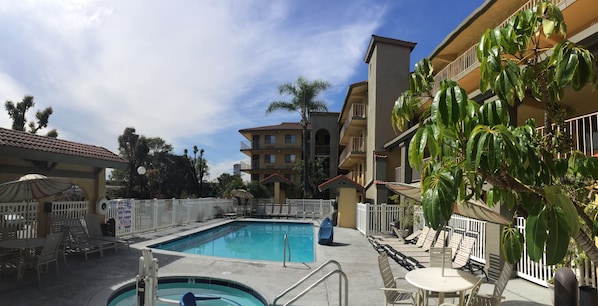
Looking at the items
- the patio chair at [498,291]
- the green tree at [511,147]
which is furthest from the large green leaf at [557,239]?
the patio chair at [498,291]

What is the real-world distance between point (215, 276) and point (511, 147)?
818 centimetres

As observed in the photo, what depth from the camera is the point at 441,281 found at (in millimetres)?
5414

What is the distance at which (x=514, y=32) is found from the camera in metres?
2.71

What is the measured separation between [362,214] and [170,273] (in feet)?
36.1

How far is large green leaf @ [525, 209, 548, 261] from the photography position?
190 cm

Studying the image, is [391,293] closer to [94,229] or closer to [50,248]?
[50,248]

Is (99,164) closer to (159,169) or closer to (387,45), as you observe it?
(387,45)

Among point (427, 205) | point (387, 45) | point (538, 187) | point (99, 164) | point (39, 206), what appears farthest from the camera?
point (387, 45)

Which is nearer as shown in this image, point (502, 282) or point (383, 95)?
point (502, 282)

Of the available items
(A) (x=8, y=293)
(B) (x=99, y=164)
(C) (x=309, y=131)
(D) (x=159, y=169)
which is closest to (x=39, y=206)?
(B) (x=99, y=164)

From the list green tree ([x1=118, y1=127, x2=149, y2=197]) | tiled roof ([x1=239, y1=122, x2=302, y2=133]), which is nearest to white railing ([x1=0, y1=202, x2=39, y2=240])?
tiled roof ([x1=239, y1=122, x2=302, y2=133])

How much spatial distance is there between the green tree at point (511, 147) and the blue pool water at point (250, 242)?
35.7 ft

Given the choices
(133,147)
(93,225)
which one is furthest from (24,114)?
(93,225)

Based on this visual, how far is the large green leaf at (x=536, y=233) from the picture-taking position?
190cm
